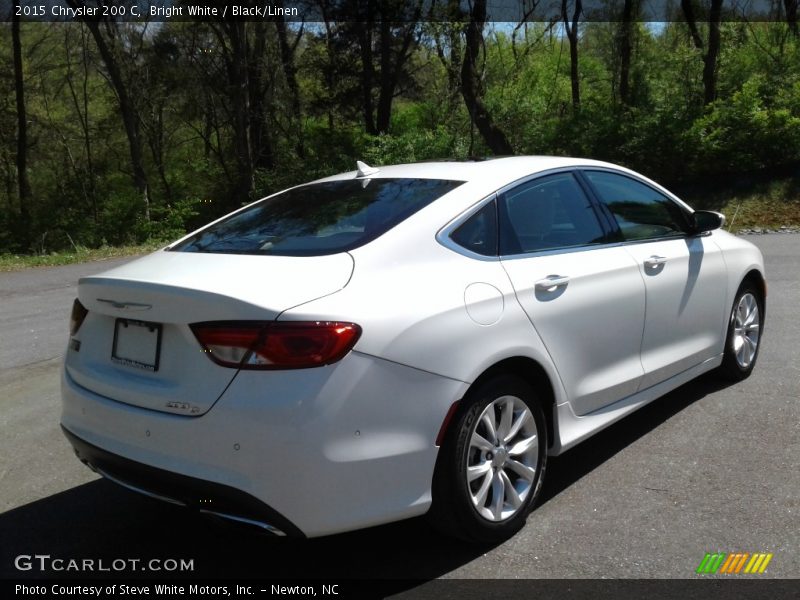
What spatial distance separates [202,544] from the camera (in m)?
3.56

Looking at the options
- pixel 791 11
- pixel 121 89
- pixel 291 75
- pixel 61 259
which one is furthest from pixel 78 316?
pixel 291 75

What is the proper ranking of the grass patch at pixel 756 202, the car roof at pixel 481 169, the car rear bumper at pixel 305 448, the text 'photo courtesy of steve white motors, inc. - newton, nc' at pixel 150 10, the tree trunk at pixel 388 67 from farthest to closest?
the tree trunk at pixel 388 67, the text 'photo courtesy of steve white motors, inc. - newton, nc' at pixel 150 10, the grass patch at pixel 756 202, the car roof at pixel 481 169, the car rear bumper at pixel 305 448

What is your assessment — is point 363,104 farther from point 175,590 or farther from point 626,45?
point 175,590

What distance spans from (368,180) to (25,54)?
3347cm

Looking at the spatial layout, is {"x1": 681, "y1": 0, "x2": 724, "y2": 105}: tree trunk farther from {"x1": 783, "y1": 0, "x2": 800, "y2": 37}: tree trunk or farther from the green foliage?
{"x1": 783, "y1": 0, "x2": 800, "y2": 37}: tree trunk

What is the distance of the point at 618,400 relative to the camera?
4125mm

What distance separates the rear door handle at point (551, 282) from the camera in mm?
3615

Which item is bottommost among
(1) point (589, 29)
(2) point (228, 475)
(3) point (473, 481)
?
(3) point (473, 481)

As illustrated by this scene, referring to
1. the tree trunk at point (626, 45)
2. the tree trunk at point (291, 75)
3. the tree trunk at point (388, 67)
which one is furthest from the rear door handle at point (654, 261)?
the tree trunk at point (291, 75)

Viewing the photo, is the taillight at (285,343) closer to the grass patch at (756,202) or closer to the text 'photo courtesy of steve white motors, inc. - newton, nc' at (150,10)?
the grass patch at (756,202)

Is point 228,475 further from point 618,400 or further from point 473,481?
point 618,400

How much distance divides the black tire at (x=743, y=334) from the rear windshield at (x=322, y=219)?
258 centimetres

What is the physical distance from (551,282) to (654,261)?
101 centimetres

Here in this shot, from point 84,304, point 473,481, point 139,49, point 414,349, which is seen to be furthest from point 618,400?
point 139,49
